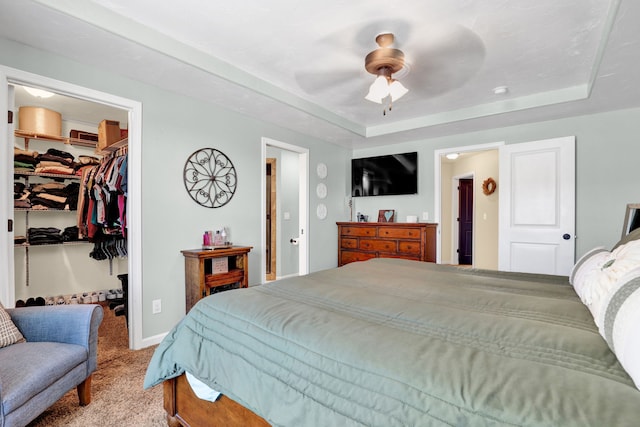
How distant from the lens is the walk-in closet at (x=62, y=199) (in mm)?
3428

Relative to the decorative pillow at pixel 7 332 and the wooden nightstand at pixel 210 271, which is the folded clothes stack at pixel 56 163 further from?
the decorative pillow at pixel 7 332

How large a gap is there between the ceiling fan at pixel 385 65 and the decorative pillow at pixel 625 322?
1.87 m

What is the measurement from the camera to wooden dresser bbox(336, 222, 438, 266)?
421 cm

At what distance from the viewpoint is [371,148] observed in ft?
16.8

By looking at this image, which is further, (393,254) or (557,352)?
(393,254)

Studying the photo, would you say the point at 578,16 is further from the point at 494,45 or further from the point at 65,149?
the point at 65,149

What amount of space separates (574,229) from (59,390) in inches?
183

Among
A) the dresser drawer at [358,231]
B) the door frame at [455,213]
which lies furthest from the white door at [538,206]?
the door frame at [455,213]

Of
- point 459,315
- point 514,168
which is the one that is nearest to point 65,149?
point 459,315

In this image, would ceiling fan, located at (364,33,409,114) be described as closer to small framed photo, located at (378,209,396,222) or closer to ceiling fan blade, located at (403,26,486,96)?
ceiling fan blade, located at (403,26,486,96)

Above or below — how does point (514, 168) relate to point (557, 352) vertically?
above

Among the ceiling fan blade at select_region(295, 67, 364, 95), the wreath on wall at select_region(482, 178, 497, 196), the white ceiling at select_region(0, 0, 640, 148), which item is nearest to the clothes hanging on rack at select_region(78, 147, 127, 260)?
the white ceiling at select_region(0, 0, 640, 148)

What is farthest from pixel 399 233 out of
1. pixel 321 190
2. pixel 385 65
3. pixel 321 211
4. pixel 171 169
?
pixel 171 169

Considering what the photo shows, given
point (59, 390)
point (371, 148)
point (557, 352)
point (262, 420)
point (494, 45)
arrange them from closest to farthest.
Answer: point (557, 352) < point (262, 420) < point (59, 390) < point (494, 45) < point (371, 148)
